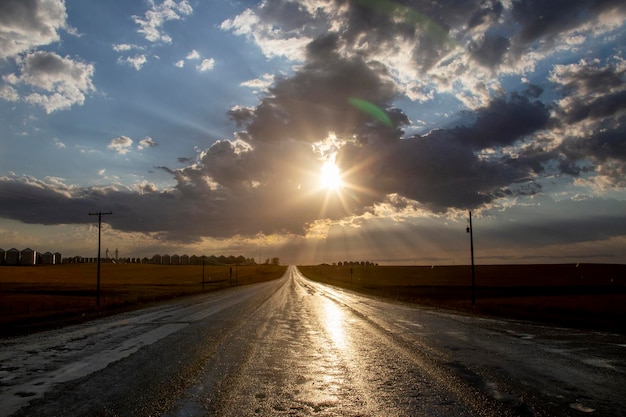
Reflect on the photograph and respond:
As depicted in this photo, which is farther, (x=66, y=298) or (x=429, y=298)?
(x=66, y=298)

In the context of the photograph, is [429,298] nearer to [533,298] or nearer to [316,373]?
[533,298]

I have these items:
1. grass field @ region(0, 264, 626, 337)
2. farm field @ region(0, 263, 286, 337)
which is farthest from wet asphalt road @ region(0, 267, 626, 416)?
farm field @ region(0, 263, 286, 337)

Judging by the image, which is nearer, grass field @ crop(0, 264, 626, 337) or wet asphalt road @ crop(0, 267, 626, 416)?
wet asphalt road @ crop(0, 267, 626, 416)

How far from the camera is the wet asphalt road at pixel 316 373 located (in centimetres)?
762

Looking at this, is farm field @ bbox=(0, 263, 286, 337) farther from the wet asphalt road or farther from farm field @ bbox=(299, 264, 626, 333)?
farm field @ bbox=(299, 264, 626, 333)

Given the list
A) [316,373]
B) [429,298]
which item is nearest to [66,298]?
[429,298]

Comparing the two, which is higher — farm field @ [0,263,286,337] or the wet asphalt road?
the wet asphalt road

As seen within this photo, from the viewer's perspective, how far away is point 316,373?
35.1 ft

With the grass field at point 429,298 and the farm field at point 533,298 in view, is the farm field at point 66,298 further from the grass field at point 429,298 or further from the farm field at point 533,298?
the farm field at point 533,298

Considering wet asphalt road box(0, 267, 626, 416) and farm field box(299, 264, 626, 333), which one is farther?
farm field box(299, 264, 626, 333)

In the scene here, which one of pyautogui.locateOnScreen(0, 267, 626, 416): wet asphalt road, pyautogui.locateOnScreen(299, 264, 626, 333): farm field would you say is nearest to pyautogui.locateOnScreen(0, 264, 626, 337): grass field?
pyautogui.locateOnScreen(299, 264, 626, 333): farm field

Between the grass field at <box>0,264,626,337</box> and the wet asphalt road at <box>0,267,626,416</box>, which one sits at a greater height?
the wet asphalt road at <box>0,267,626,416</box>

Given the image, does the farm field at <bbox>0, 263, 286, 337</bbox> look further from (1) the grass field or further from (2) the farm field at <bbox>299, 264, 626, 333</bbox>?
(2) the farm field at <bbox>299, 264, 626, 333</bbox>

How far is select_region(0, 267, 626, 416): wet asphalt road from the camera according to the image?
7.62 meters
